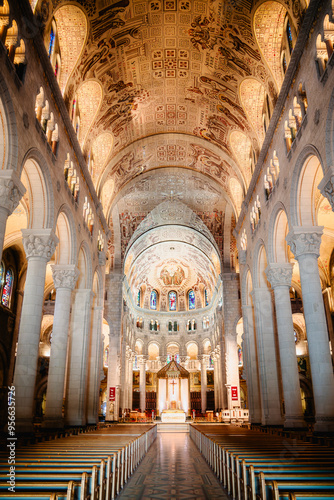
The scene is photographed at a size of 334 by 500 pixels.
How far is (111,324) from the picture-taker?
30.0 m

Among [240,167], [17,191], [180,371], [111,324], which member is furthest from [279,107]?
[180,371]

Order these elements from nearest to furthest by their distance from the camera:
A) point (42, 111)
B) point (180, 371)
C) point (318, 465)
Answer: point (318, 465) < point (42, 111) < point (180, 371)

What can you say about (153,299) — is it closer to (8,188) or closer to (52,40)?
(52,40)

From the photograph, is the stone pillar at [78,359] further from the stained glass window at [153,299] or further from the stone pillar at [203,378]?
the stained glass window at [153,299]

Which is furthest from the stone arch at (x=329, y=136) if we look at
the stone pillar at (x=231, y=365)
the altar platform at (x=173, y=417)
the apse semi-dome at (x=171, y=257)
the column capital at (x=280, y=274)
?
the altar platform at (x=173, y=417)

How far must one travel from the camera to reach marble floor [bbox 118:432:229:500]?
6.54 m

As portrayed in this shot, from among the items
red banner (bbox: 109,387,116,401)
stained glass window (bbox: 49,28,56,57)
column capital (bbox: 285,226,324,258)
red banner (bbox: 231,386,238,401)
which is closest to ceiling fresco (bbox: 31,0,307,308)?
stained glass window (bbox: 49,28,56,57)

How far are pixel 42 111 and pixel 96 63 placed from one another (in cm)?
511

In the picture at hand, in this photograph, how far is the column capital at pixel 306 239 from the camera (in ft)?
40.3

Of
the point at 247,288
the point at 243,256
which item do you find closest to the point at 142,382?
the point at 247,288

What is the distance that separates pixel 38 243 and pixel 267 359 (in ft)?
36.8

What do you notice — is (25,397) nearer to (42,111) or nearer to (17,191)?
(17,191)

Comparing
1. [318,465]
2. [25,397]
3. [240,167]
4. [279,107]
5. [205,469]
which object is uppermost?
[240,167]

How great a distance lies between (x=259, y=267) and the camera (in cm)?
1894
